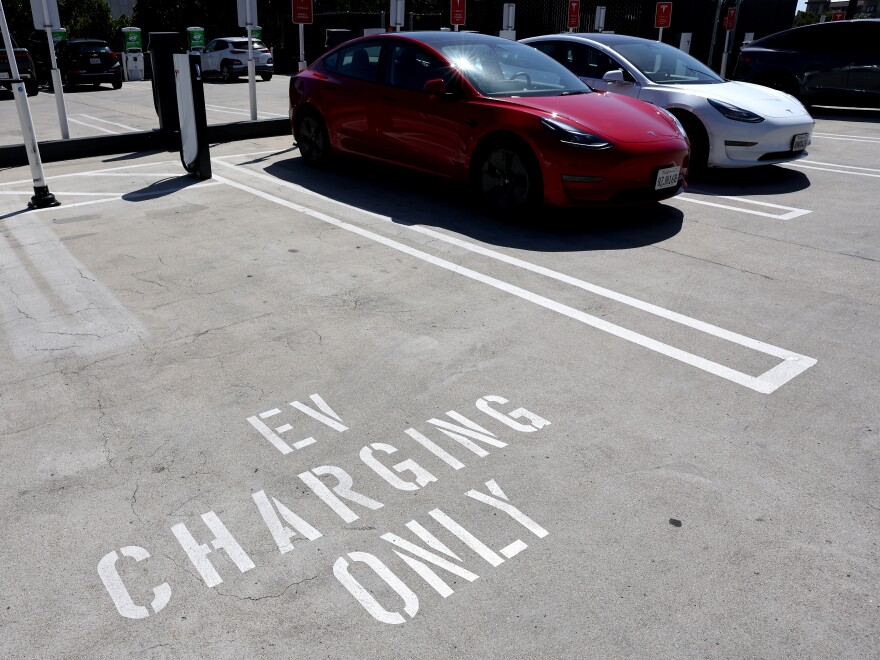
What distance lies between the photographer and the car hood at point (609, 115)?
649cm

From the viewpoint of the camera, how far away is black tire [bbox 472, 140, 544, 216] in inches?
260

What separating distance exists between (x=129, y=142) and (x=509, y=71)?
5745mm

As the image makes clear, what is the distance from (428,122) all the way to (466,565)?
18.0 feet

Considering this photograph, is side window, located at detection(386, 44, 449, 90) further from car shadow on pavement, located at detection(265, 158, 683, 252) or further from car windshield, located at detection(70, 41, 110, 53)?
car windshield, located at detection(70, 41, 110, 53)

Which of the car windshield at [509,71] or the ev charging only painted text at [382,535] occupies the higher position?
the car windshield at [509,71]

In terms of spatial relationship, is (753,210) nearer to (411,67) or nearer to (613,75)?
(613,75)

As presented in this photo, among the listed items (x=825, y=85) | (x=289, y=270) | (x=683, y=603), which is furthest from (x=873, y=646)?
(x=825, y=85)

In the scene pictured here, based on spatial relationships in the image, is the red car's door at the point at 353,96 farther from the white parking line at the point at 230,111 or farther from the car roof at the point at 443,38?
the white parking line at the point at 230,111

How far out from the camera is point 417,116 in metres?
7.49

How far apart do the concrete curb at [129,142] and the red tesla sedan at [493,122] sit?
2798 millimetres

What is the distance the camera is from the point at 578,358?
4250 mm

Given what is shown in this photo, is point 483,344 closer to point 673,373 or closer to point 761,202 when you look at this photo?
point 673,373

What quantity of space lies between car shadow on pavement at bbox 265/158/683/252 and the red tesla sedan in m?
0.27

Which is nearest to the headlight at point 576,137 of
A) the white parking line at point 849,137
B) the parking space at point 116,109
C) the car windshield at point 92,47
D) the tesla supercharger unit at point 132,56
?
the white parking line at point 849,137
